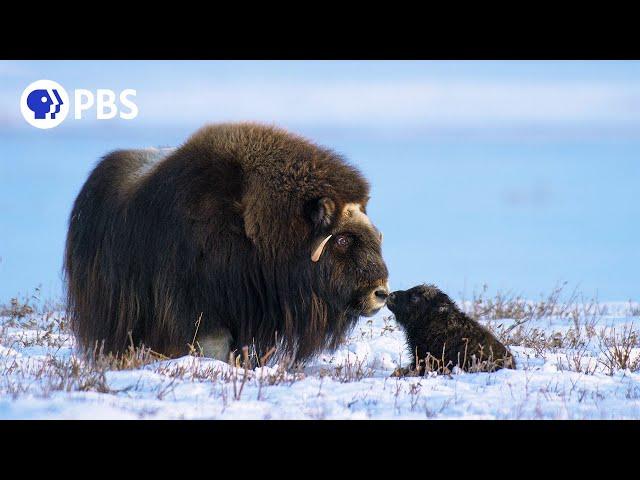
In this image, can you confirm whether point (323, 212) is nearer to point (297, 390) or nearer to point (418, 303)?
point (418, 303)

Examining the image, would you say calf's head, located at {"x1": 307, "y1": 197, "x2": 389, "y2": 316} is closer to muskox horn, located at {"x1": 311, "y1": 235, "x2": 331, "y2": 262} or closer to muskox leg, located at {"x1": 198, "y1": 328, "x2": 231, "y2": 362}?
muskox horn, located at {"x1": 311, "y1": 235, "x2": 331, "y2": 262}

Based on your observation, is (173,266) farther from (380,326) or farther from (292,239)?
(380,326)

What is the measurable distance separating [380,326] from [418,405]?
15.5 ft

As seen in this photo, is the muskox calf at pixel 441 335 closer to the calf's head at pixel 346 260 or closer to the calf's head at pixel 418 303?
the calf's head at pixel 418 303

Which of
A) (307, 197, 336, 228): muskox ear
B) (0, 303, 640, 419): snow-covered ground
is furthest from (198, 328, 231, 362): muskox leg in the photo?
(307, 197, 336, 228): muskox ear

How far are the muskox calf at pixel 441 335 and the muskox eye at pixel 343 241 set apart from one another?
33.0 inches

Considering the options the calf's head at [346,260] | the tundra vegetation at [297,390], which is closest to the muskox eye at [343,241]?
the calf's head at [346,260]

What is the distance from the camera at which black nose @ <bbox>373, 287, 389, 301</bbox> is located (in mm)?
6379

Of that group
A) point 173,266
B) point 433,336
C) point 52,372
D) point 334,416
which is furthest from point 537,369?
point 52,372

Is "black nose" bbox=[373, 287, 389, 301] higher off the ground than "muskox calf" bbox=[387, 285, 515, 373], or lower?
higher

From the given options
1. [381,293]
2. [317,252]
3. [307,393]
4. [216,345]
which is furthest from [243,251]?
[307,393]

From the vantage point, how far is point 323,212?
6293 mm

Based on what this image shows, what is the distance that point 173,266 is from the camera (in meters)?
6.28

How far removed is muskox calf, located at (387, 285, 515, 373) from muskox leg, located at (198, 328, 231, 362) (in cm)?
113
